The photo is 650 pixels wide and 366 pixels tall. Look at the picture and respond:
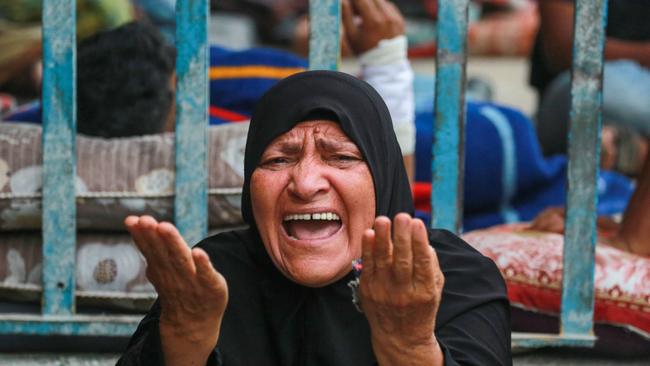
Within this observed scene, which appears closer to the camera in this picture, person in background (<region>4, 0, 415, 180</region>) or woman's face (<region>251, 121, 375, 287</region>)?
woman's face (<region>251, 121, 375, 287</region>)

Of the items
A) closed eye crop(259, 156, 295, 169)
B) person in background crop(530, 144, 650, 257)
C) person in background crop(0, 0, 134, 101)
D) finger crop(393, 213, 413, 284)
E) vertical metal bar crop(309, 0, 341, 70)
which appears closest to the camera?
finger crop(393, 213, 413, 284)

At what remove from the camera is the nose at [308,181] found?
2.36m

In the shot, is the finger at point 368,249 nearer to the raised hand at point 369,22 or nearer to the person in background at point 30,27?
the raised hand at point 369,22

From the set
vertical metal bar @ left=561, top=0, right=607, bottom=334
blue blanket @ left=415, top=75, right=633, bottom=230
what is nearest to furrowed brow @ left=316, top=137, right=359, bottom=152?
vertical metal bar @ left=561, top=0, right=607, bottom=334

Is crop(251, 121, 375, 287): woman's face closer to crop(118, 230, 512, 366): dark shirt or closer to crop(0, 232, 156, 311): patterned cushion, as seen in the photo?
crop(118, 230, 512, 366): dark shirt

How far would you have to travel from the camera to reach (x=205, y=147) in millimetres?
3105

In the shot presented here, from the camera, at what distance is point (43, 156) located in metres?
3.11

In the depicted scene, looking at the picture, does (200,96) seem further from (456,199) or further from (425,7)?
(425,7)

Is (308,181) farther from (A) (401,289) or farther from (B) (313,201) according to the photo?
(A) (401,289)

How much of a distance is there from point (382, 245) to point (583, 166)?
50.7 inches

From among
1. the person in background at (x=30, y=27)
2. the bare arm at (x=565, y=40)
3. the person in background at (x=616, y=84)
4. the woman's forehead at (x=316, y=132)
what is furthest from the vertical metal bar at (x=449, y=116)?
the person in background at (x=30, y=27)

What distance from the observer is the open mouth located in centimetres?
241

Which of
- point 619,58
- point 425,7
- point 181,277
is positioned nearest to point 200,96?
point 181,277

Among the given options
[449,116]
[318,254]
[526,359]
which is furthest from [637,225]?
[318,254]
